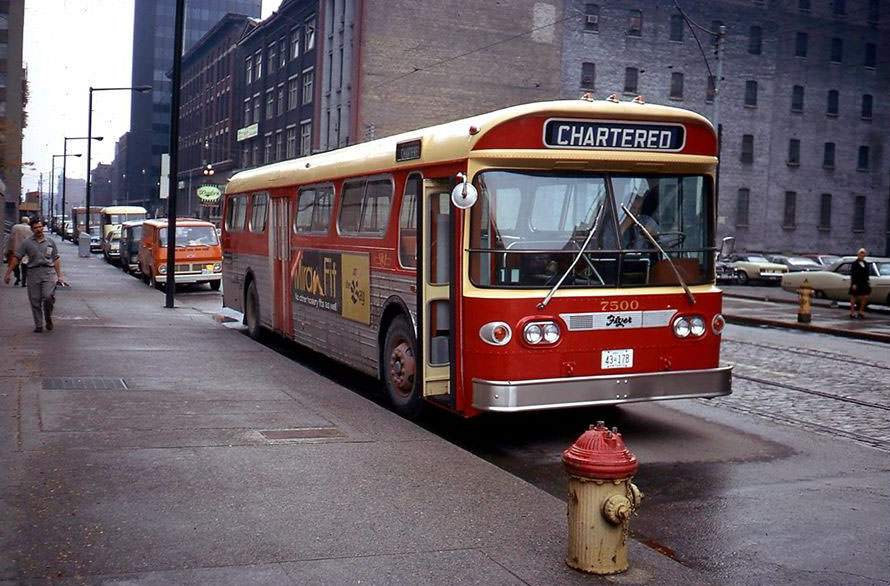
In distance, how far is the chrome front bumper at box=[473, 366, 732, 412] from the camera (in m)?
8.73

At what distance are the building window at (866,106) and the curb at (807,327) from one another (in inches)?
1888

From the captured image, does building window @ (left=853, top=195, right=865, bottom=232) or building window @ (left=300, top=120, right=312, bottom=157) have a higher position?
building window @ (left=300, top=120, right=312, bottom=157)

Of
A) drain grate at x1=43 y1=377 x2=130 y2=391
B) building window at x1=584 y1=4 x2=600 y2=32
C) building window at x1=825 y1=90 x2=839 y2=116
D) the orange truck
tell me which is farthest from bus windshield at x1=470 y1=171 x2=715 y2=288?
building window at x1=825 y1=90 x2=839 y2=116

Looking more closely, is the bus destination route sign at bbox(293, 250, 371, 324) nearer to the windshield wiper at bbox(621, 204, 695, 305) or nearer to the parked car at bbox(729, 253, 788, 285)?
the windshield wiper at bbox(621, 204, 695, 305)

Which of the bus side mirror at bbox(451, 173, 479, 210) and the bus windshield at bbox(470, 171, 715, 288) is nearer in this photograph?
the bus side mirror at bbox(451, 173, 479, 210)

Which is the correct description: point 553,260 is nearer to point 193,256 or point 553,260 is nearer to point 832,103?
point 193,256

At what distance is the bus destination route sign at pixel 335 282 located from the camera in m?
11.6

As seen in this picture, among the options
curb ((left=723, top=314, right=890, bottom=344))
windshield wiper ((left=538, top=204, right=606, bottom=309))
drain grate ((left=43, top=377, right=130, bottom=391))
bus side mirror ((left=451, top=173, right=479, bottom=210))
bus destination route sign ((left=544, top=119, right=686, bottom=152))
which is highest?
bus destination route sign ((left=544, top=119, right=686, bottom=152))

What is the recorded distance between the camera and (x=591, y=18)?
2362 inches

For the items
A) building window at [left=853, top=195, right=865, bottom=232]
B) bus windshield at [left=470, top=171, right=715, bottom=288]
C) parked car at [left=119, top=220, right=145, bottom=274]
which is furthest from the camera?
building window at [left=853, top=195, right=865, bottom=232]

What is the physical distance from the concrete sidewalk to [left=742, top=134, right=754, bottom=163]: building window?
55660mm

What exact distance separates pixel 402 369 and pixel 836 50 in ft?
205

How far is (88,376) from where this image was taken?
1155 centimetres

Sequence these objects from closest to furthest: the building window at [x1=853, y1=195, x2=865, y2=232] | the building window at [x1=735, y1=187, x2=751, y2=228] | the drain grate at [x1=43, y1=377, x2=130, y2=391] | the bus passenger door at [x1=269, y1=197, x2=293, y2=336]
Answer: the drain grate at [x1=43, y1=377, x2=130, y2=391] < the bus passenger door at [x1=269, y1=197, x2=293, y2=336] < the building window at [x1=735, y1=187, x2=751, y2=228] < the building window at [x1=853, y1=195, x2=865, y2=232]
